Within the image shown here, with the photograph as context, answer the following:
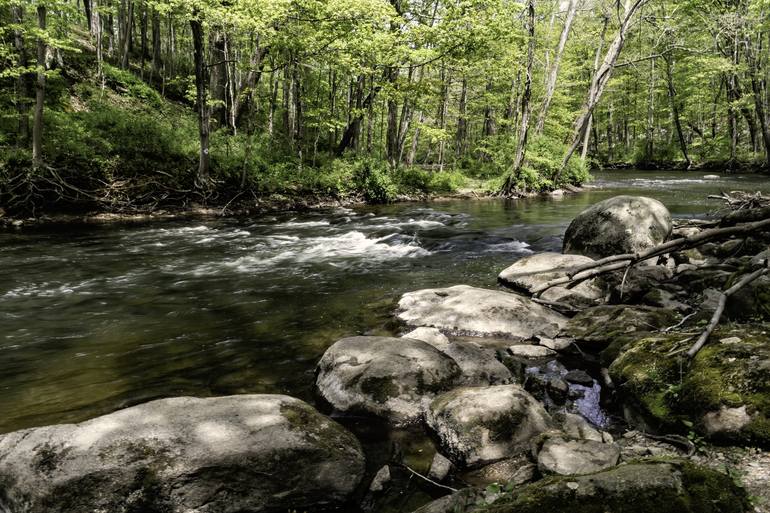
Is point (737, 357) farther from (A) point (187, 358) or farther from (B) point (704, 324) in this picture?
(A) point (187, 358)

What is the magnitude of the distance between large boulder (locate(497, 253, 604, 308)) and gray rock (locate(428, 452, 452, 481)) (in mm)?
4036

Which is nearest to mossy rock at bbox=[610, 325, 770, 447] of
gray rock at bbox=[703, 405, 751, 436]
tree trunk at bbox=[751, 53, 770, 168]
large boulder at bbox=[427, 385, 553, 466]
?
gray rock at bbox=[703, 405, 751, 436]

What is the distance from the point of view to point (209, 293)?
8508 millimetres

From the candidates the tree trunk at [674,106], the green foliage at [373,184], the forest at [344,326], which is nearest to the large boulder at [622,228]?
the forest at [344,326]

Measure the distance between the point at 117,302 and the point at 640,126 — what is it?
52418 millimetres

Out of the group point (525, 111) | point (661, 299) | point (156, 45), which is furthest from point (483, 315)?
point (156, 45)

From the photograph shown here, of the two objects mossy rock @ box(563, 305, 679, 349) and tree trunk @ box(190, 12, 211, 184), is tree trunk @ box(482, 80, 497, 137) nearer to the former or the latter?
tree trunk @ box(190, 12, 211, 184)

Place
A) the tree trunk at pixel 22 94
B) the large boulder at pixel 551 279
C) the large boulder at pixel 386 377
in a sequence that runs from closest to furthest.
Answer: the large boulder at pixel 386 377 → the large boulder at pixel 551 279 → the tree trunk at pixel 22 94

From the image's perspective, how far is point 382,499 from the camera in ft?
10.4

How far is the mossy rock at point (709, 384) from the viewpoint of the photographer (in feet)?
9.97

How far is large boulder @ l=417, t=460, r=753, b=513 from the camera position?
1.97 metres

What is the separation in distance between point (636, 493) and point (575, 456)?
3.48 ft

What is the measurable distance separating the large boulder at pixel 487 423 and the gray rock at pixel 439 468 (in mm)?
127

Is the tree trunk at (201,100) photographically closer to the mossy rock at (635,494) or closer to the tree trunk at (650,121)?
the mossy rock at (635,494)
